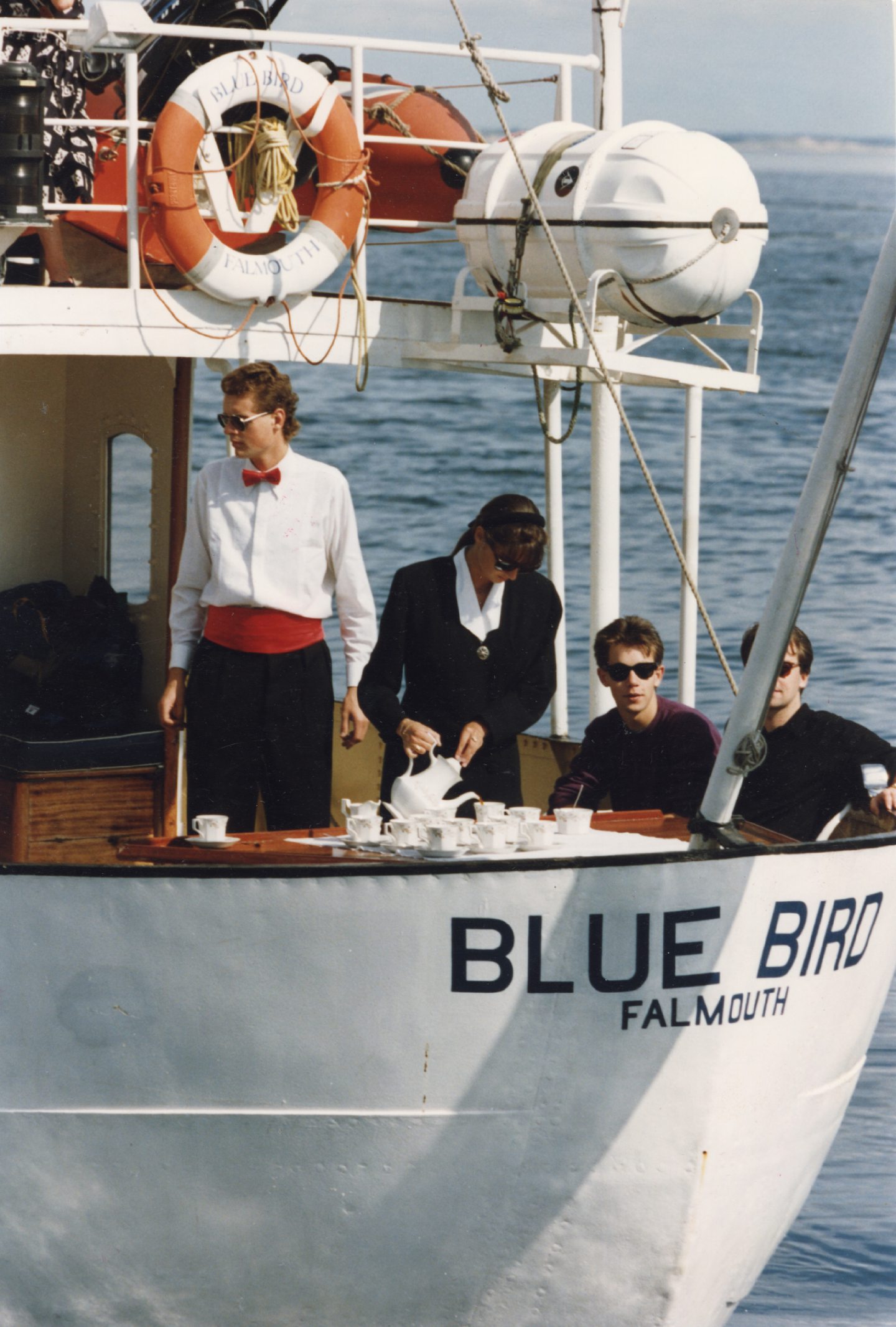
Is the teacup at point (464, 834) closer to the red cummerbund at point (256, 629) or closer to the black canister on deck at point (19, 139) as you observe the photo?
the red cummerbund at point (256, 629)

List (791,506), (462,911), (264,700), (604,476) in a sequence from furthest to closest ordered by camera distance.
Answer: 1. (791,506)
2. (604,476)
3. (264,700)
4. (462,911)

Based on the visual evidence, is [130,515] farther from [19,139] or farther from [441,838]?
[441,838]

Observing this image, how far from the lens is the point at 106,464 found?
Answer: 7492mm

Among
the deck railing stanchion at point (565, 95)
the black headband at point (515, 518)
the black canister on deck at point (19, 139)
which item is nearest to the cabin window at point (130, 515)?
the black canister on deck at point (19, 139)

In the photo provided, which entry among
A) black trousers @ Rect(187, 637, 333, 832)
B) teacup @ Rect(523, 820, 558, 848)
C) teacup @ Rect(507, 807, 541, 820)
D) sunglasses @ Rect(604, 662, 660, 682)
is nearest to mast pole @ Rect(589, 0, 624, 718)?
sunglasses @ Rect(604, 662, 660, 682)

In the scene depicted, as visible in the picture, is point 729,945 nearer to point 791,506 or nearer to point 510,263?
point 510,263

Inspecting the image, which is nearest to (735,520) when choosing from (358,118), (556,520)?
(556,520)

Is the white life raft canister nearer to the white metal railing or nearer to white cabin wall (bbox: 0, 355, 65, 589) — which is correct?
the white metal railing

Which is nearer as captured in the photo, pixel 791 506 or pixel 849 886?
pixel 849 886

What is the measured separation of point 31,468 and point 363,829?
2.74 meters

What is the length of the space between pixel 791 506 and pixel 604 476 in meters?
17.9

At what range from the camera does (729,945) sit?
5297 millimetres

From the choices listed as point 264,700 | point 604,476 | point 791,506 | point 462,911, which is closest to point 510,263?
point 604,476

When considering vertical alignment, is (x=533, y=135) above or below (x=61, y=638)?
above
